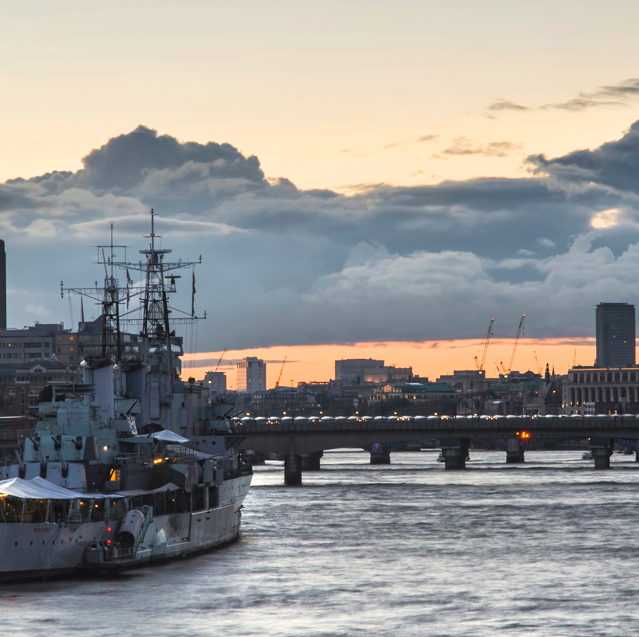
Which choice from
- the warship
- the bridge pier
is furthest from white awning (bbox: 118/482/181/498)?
the bridge pier

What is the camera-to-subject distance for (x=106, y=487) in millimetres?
78500

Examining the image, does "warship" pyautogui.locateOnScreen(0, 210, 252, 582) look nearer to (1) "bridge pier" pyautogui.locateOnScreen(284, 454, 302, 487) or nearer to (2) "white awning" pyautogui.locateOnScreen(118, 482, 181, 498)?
(2) "white awning" pyautogui.locateOnScreen(118, 482, 181, 498)

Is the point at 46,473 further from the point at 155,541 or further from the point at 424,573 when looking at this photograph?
the point at 424,573

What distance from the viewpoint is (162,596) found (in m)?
67.8

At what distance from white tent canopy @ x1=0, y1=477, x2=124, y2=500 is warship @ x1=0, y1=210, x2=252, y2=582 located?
0.25 ft

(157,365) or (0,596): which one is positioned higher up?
(157,365)

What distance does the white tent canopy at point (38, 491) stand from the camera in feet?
229

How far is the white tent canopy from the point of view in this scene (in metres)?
69.7

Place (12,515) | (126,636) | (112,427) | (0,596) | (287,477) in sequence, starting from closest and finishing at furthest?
(126,636), (0,596), (12,515), (112,427), (287,477)

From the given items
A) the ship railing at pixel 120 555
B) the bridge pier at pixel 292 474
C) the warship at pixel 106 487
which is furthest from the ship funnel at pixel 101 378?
the bridge pier at pixel 292 474

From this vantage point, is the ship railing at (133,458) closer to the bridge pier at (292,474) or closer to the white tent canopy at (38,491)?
the white tent canopy at (38,491)

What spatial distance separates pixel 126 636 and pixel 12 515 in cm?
1641

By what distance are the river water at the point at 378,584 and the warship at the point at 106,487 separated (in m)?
1.59

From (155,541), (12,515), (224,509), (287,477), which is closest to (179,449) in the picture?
(224,509)
